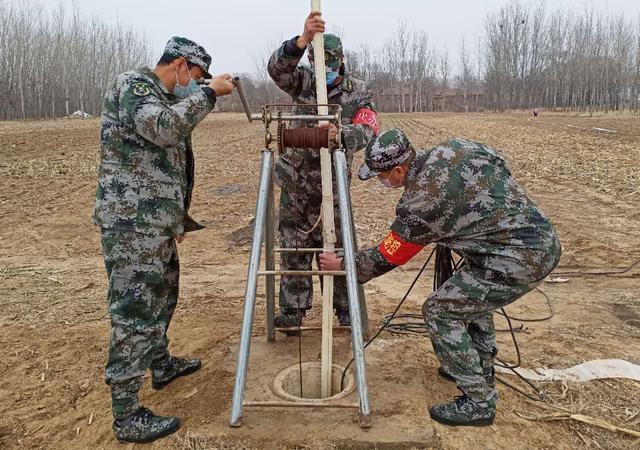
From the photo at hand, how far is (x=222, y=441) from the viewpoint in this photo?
3.22 metres

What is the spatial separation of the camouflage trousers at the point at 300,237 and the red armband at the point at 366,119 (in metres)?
0.62

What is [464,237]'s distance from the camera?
3395mm

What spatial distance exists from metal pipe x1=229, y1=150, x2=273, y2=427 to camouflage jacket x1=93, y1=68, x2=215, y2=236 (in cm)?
50

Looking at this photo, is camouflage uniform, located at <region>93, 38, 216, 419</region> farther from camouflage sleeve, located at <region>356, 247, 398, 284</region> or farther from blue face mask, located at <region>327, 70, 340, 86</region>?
blue face mask, located at <region>327, 70, 340, 86</region>

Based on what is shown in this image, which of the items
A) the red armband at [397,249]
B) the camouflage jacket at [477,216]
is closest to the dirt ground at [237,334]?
the red armband at [397,249]

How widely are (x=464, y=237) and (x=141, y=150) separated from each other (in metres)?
1.90

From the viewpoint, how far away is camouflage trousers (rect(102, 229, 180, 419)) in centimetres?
327

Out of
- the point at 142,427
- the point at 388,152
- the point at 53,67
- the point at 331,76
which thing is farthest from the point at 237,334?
the point at 53,67

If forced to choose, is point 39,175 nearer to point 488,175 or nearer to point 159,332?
point 159,332

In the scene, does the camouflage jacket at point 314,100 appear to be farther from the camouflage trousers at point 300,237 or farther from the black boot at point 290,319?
the black boot at point 290,319

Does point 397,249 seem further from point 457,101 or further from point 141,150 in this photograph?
point 457,101

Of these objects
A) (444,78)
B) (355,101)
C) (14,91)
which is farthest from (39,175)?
(444,78)

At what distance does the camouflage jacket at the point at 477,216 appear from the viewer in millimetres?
3316

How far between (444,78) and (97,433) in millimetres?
82221
